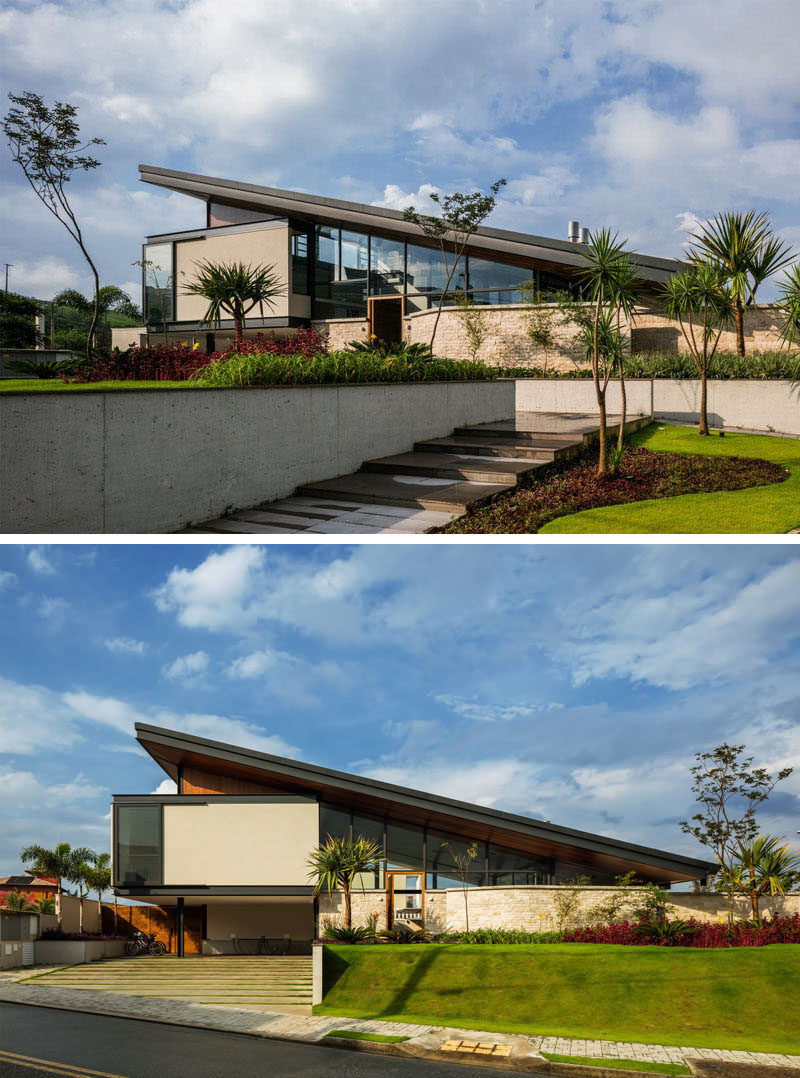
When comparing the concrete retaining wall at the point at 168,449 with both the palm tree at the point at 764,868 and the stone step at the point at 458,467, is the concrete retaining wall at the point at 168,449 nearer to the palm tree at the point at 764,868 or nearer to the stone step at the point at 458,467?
the stone step at the point at 458,467

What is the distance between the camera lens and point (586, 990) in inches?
470

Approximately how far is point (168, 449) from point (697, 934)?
1197cm

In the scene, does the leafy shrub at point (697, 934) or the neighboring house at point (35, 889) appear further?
the neighboring house at point (35, 889)

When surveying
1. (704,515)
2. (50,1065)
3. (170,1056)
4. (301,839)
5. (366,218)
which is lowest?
(301,839)

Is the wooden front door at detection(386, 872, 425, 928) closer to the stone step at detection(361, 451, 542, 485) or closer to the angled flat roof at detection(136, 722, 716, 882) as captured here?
the angled flat roof at detection(136, 722, 716, 882)

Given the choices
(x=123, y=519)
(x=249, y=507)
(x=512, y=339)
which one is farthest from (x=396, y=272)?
(x=123, y=519)

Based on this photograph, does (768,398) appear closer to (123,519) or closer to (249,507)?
(249,507)

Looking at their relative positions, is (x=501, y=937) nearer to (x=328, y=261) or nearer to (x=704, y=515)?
(x=704, y=515)

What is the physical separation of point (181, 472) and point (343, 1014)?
8.27 m

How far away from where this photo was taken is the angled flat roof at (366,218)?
87.3 feet

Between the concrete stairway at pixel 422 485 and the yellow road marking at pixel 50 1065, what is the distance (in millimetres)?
6036

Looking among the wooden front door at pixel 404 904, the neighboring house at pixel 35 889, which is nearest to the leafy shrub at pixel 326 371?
the wooden front door at pixel 404 904

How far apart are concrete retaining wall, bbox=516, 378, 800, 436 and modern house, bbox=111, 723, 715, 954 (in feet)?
36.9

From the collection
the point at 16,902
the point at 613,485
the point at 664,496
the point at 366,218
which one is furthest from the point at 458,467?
the point at 16,902
